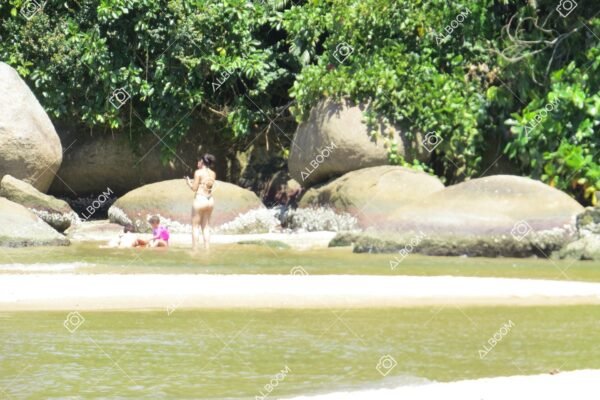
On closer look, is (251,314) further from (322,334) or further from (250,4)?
(250,4)

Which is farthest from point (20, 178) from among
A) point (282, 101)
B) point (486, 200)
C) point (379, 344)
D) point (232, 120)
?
point (379, 344)

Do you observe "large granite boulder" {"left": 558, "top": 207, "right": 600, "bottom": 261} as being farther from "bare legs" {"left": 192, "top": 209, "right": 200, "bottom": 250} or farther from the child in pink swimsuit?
the child in pink swimsuit

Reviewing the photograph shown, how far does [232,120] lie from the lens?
22.9m

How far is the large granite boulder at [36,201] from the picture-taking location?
1950 cm
